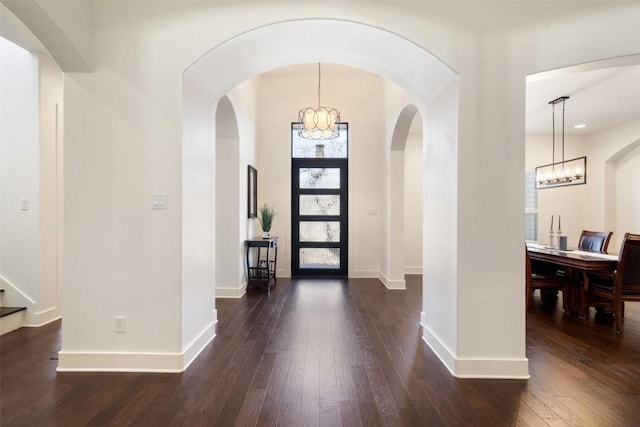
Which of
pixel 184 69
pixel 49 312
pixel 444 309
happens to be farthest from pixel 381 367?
pixel 49 312

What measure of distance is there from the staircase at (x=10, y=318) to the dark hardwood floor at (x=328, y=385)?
211 mm

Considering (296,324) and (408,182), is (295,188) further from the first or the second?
(296,324)

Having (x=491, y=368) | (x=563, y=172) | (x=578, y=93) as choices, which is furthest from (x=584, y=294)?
(x=578, y=93)

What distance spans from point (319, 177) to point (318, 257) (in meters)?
1.52

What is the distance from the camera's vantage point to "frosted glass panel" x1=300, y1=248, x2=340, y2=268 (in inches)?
249

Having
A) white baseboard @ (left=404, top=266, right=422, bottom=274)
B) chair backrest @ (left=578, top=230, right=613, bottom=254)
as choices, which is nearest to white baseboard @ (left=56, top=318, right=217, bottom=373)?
white baseboard @ (left=404, top=266, right=422, bottom=274)

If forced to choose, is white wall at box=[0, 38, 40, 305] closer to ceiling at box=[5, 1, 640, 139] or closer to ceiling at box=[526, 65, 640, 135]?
ceiling at box=[5, 1, 640, 139]

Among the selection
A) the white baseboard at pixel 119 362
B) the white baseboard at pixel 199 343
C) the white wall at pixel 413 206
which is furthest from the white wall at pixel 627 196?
the white baseboard at pixel 119 362

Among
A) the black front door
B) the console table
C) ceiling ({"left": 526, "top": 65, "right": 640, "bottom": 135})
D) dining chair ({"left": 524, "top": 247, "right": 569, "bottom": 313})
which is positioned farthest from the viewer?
the black front door

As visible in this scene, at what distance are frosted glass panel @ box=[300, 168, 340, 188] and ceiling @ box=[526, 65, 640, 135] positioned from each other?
3.31m

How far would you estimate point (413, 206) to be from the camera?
6.59 meters

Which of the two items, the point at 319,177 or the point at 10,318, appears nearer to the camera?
the point at 10,318

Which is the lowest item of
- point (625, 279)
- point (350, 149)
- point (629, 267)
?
point (625, 279)

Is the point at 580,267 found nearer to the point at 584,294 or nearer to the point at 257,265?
the point at 584,294
